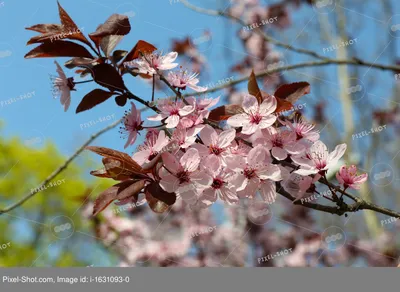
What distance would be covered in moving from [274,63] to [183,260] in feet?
5.38

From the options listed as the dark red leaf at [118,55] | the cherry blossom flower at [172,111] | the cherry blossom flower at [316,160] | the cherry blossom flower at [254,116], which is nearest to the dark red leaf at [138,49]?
the dark red leaf at [118,55]

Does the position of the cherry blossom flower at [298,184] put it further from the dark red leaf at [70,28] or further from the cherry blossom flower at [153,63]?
the dark red leaf at [70,28]

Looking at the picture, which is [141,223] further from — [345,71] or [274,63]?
[345,71]

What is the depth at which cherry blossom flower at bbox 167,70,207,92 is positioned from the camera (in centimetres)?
97

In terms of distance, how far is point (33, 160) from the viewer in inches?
319

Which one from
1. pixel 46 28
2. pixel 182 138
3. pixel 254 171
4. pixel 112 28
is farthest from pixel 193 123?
pixel 46 28

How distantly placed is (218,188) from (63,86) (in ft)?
1.31

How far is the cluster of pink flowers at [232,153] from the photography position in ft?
2.71

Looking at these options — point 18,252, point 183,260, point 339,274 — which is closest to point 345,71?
point 183,260

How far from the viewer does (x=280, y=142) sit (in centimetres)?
86

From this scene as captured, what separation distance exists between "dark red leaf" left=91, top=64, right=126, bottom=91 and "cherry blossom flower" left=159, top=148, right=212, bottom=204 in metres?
0.19

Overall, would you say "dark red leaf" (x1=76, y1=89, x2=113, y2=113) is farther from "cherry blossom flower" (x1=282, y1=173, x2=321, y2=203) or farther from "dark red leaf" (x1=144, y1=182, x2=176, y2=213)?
"cherry blossom flower" (x1=282, y1=173, x2=321, y2=203)

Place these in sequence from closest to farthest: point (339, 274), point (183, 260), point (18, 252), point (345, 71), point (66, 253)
Answer: point (339, 274) < point (183, 260) < point (345, 71) < point (66, 253) < point (18, 252)

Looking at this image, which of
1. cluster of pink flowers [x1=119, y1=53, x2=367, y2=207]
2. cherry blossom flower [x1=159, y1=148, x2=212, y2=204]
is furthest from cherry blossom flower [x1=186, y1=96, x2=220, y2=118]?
cherry blossom flower [x1=159, y1=148, x2=212, y2=204]
